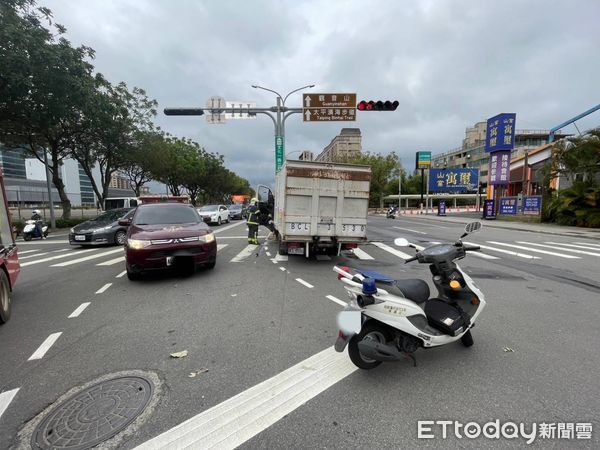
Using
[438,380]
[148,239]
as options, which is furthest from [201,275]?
[438,380]

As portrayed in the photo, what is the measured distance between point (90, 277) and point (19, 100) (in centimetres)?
1161

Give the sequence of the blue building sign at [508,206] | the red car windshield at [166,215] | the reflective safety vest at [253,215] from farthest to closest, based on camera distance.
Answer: the blue building sign at [508,206]
the reflective safety vest at [253,215]
the red car windshield at [166,215]

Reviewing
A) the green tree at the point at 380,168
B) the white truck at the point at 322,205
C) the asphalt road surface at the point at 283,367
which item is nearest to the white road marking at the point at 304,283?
the asphalt road surface at the point at 283,367

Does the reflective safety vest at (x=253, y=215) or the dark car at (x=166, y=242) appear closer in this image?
the dark car at (x=166, y=242)

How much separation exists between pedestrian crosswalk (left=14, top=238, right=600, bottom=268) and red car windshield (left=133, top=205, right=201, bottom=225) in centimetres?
178

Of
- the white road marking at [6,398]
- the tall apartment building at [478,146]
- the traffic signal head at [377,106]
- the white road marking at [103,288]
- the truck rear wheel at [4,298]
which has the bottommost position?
the white road marking at [103,288]

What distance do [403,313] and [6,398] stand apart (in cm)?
366

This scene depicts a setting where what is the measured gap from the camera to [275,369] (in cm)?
320

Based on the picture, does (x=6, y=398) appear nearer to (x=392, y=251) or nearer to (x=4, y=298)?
(x=4, y=298)

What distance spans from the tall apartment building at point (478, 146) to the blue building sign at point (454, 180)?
98.0 feet

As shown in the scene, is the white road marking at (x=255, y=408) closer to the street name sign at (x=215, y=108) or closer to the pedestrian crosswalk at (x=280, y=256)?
the pedestrian crosswalk at (x=280, y=256)

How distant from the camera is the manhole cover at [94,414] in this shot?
230 centimetres

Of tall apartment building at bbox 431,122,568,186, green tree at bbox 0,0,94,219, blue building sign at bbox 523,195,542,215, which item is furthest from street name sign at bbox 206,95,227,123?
tall apartment building at bbox 431,122,568,186

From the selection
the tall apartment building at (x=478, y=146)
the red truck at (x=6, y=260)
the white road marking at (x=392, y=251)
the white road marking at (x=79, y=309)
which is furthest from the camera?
the tall apartment building at (x=478, y=146)
